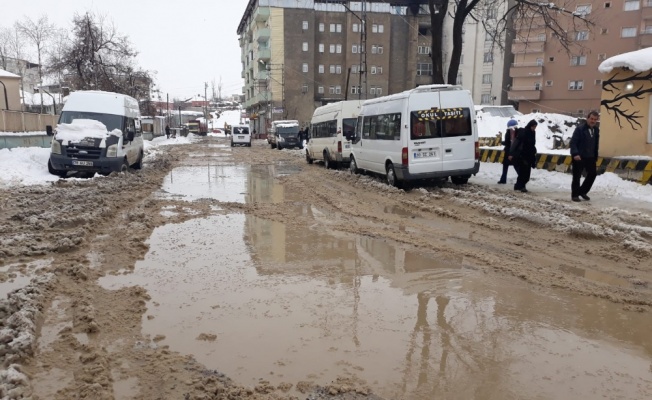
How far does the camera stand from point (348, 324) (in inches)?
174

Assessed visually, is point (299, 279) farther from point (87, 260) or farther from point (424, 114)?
point (424, 114)

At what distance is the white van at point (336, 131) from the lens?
62.8 feet

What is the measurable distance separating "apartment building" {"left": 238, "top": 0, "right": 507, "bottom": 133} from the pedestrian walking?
53.5m

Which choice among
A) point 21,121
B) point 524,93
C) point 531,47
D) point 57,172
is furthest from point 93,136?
point 531,47

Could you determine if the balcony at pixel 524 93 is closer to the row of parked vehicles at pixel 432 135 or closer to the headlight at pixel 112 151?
the row of parked vehicles at pixel 432 135

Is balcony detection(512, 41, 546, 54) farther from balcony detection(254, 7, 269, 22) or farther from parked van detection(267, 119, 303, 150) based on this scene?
balcony detection(254, 7, 269, 22)

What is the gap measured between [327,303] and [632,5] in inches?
2101

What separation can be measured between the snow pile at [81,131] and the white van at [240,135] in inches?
1165

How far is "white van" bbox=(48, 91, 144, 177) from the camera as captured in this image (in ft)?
48.2

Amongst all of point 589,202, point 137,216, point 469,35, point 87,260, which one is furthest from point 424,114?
point 469,35

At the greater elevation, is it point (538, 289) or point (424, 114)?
point (424, 114)

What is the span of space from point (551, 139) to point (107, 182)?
24191 millimetres

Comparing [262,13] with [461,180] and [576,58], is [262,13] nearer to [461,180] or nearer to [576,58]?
[576,58]

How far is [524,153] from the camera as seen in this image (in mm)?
11875
